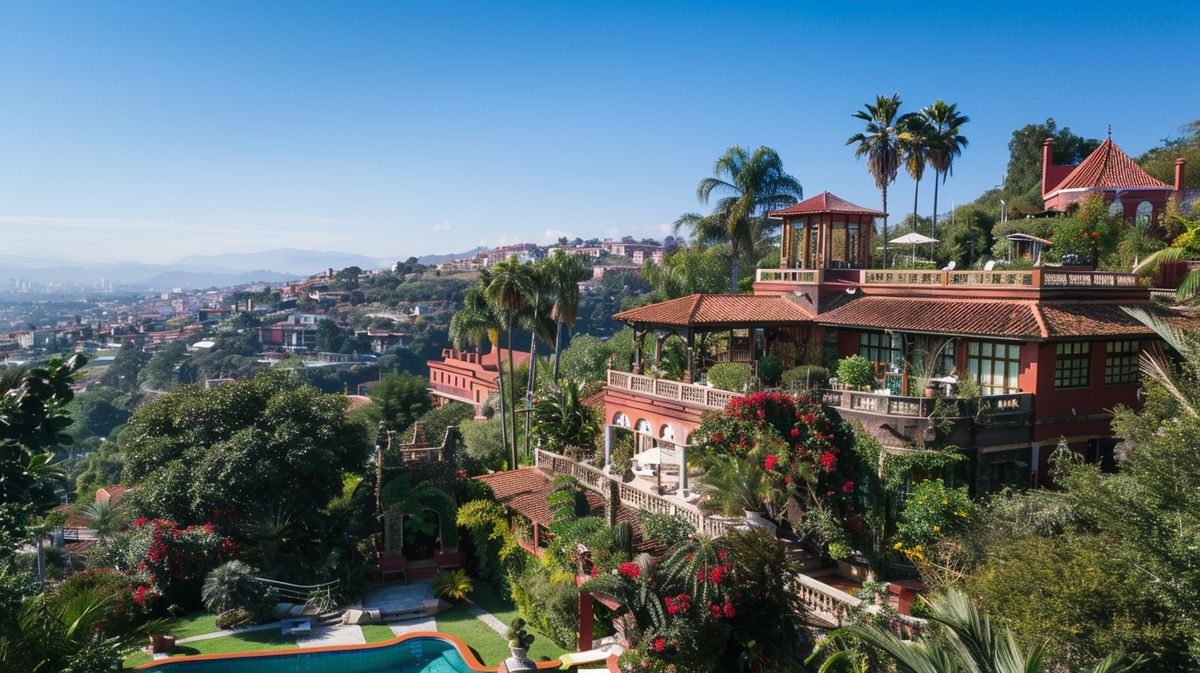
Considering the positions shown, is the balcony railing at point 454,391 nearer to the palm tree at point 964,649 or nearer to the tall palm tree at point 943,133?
the tall palm tree at point 943,133

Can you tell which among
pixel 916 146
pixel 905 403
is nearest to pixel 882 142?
pixel 916 146

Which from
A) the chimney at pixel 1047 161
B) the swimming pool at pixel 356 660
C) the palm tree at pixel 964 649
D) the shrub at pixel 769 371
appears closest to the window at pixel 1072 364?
the shrub at pixel 769 371

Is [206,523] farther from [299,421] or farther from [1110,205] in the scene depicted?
[1110,205]

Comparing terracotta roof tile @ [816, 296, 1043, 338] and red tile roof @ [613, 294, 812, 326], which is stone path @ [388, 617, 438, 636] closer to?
red tile roof @ [613, 294, 812, 326]

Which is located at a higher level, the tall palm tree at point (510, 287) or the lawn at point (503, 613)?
the tall palm tree at point (510, 287)

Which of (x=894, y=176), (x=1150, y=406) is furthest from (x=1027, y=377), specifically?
(x=894, y=176)

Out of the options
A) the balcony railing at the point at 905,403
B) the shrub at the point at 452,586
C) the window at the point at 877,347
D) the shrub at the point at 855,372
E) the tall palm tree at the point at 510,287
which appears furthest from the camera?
the tall palm tree at the point at 510,287
